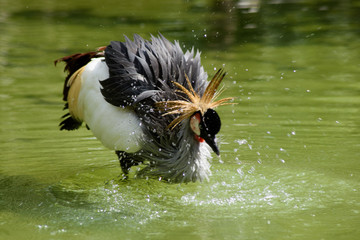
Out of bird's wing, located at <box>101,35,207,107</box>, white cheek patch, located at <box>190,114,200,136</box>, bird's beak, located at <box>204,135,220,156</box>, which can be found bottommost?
bird's beak, located at <box>204,135,220,156</box>

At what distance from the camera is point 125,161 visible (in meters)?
6.00

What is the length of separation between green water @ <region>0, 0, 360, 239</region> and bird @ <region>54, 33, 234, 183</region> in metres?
0.28

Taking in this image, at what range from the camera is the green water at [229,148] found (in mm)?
4902

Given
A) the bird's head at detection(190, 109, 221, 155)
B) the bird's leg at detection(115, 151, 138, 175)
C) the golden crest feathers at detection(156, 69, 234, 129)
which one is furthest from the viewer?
the bird's leg at detection(115, 151, 138, 175)

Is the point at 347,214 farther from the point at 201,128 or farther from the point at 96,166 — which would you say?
the point at 96,166

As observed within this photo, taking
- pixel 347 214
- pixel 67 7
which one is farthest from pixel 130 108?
pixel 67 7

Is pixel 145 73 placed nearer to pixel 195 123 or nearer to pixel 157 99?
pixel 157 99

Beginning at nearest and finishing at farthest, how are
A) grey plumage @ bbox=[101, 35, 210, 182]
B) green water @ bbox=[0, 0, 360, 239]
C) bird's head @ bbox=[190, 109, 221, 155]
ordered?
green water @ bbox=[0, 0, 360, 239] → bird's head @ bbox=[190, 109, 221, 155] → grey plumage @ bbox=[101, 35, 210, 182]

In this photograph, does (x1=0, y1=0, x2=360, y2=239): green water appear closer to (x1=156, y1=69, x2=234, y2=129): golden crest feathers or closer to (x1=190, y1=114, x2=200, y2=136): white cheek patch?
(x1=190, y1=114, x2=200, y2=136): white cheek patch

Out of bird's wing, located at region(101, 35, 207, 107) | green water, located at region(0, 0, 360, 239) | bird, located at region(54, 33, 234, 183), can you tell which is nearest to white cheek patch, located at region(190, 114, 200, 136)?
bird, located at region(54, 33, 234, 183)

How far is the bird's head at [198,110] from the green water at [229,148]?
1.84 ft

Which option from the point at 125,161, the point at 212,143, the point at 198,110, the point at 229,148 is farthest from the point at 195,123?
the point at 229,148

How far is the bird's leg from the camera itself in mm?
5938

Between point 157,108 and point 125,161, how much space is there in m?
0.80
